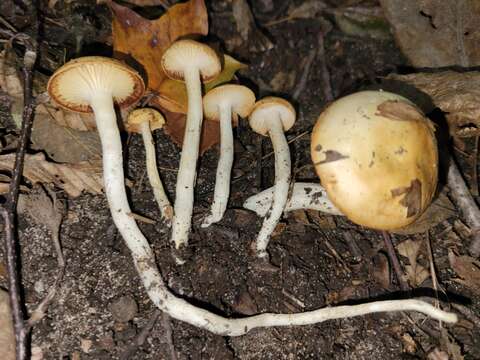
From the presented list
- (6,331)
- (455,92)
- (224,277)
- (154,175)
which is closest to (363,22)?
(455,92)

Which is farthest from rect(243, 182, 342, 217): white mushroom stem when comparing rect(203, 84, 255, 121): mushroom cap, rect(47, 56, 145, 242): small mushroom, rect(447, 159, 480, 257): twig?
rect(447, 159, 480, 257): twig

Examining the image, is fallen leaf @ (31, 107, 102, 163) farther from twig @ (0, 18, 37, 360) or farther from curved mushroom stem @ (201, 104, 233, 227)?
curved mushroom stem @ (201, 104, 233, 227)

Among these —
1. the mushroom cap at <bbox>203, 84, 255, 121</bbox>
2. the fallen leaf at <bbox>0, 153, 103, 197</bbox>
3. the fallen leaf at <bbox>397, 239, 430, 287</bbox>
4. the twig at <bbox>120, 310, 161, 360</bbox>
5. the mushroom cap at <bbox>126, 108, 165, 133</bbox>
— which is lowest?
the twig at <bbox>120, 310, 161, 360</bbox>

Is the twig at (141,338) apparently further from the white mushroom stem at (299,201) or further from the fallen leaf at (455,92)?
the fallen leaf at (455,92)

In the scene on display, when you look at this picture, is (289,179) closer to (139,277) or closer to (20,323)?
(139,277)

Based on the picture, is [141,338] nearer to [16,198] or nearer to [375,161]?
[16,198]

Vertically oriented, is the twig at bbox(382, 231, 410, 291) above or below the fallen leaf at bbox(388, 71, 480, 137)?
below

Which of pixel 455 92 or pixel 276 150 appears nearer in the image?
pixel 276 150
